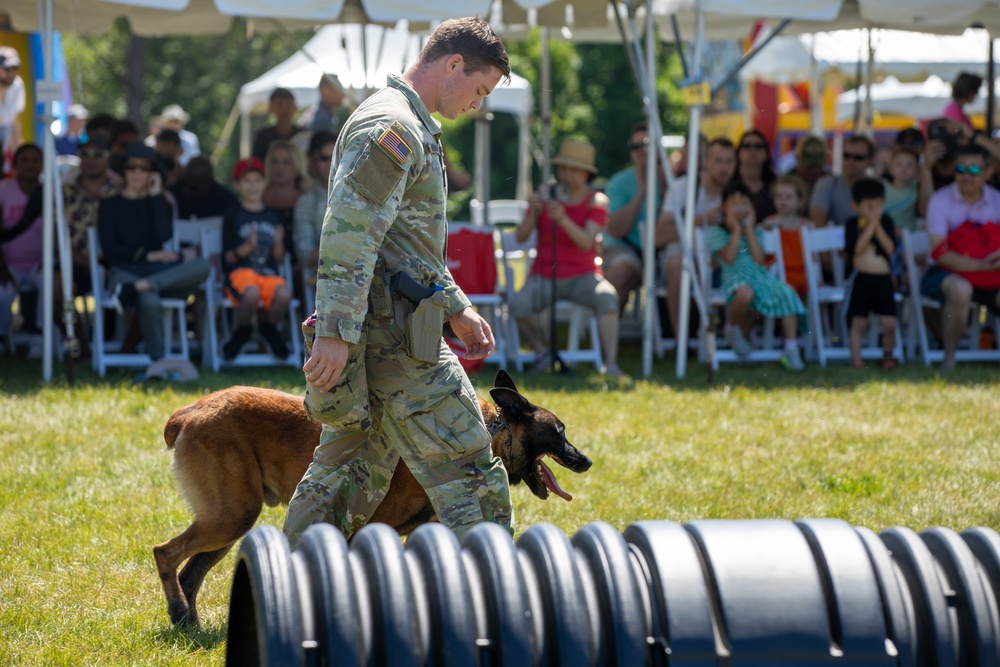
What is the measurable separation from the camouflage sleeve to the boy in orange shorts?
19.9 ft

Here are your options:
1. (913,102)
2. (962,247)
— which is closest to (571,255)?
(962,247)

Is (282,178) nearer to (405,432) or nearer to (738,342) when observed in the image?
(738,342)

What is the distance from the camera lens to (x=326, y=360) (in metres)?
3.32

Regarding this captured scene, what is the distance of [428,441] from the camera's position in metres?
3.56

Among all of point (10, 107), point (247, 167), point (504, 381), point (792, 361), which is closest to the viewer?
point (504, 381)

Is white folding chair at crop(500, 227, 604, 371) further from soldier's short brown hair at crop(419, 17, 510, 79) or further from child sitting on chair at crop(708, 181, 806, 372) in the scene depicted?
soldier's short brown hair at crop(419, 17, 510, 79)

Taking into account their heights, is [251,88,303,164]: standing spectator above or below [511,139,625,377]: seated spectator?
above

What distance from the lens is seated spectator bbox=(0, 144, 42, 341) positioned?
9562 millimetres

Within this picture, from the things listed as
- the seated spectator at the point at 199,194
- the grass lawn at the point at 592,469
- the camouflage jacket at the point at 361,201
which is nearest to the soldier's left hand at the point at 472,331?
the camouflage jacket at the point at 361,201

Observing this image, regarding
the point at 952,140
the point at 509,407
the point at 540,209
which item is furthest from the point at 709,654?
the point at 952,140

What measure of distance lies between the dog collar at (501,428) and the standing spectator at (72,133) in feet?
32.9

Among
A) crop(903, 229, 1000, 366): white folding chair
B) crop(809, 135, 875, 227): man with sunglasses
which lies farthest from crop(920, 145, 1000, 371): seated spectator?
Answer: crop(809, 135, 875, 227): man with sunglasses

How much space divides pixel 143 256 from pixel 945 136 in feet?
24.0

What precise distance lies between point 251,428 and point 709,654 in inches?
82.4
